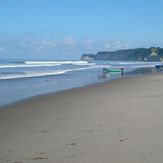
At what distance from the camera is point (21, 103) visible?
500 inches

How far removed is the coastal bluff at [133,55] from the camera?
6255 inches

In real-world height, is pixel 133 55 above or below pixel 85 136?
above

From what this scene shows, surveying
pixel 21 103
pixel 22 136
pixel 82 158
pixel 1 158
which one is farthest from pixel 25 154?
pixel 21 103

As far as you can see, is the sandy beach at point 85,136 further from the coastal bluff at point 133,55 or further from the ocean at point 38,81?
the coastal bluff at point 133,55

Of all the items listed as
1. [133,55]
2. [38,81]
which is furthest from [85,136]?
[133,55]

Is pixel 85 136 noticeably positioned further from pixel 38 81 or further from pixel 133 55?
pixel 133 55

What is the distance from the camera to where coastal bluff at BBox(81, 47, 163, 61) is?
159 m

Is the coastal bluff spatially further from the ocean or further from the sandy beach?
the sandy beach

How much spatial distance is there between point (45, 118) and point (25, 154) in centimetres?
358

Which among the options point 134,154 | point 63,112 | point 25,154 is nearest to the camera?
point 134,154

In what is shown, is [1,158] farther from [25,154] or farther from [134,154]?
[134,154]

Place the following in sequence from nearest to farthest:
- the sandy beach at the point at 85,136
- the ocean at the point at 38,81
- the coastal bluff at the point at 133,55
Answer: the sandy beach at the point at 85,136 → the ocean at the point at 38,81 → the coastal bluff at the point at 133,55

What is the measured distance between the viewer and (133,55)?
6806 inches

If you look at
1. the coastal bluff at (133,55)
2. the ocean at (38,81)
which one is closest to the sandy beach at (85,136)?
the ocean at (38,81)
